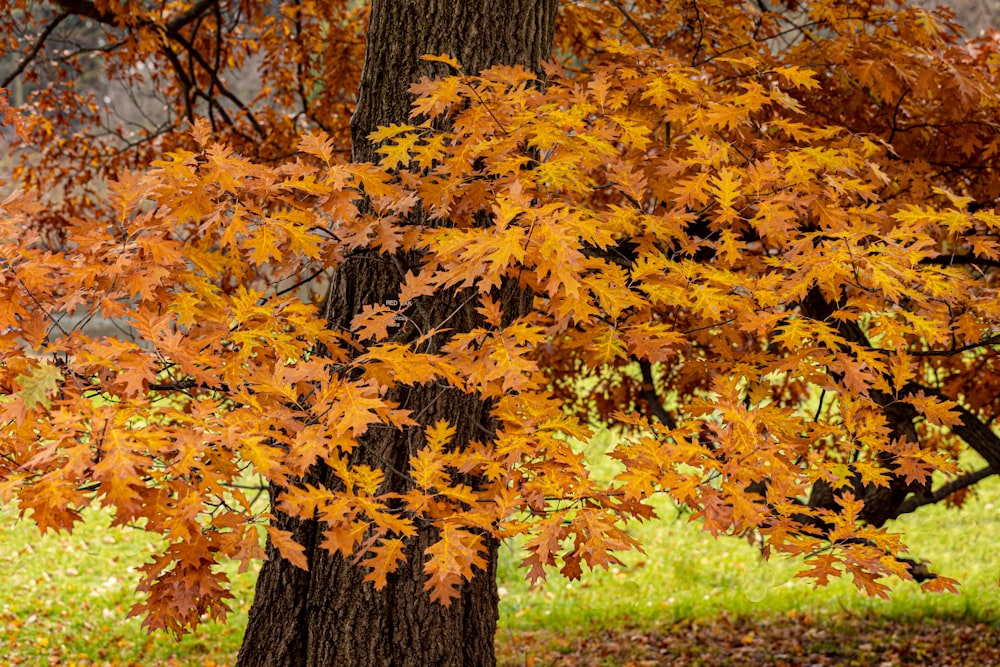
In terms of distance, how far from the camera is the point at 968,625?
7.34m

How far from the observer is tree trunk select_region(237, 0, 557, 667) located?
3305 millimetres

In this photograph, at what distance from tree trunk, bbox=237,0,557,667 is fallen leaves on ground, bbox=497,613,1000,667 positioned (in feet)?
12.0

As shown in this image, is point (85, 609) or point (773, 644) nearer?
point (773, 644)

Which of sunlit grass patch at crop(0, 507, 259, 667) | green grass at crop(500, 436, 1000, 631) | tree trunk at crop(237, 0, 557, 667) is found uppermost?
tree trunk at crop(237, 0, 557, 667)

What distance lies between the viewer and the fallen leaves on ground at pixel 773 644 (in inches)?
Result: 264

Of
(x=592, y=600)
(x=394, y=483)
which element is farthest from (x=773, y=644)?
(x=394, y=483)

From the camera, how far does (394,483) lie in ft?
10.9

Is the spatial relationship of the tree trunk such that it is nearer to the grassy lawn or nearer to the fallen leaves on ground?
the grassy lawn

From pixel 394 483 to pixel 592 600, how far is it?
647cm

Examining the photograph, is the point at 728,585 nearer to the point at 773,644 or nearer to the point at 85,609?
the point at 773,644

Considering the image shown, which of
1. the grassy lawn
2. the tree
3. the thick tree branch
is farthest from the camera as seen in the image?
the grassy lawn

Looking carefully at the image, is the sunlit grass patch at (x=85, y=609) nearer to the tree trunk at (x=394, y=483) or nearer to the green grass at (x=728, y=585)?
the tree trunk at (x=394, y=483)

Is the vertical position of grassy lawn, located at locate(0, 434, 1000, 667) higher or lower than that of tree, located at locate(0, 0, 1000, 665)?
lower

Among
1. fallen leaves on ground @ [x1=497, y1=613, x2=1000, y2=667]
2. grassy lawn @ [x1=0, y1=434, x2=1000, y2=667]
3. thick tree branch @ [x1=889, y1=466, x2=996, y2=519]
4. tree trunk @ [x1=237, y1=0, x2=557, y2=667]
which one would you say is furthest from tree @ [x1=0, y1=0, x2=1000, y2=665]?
fallen leaves on ground @ [x1=497, y1=613, x2=1000, y2=667]
